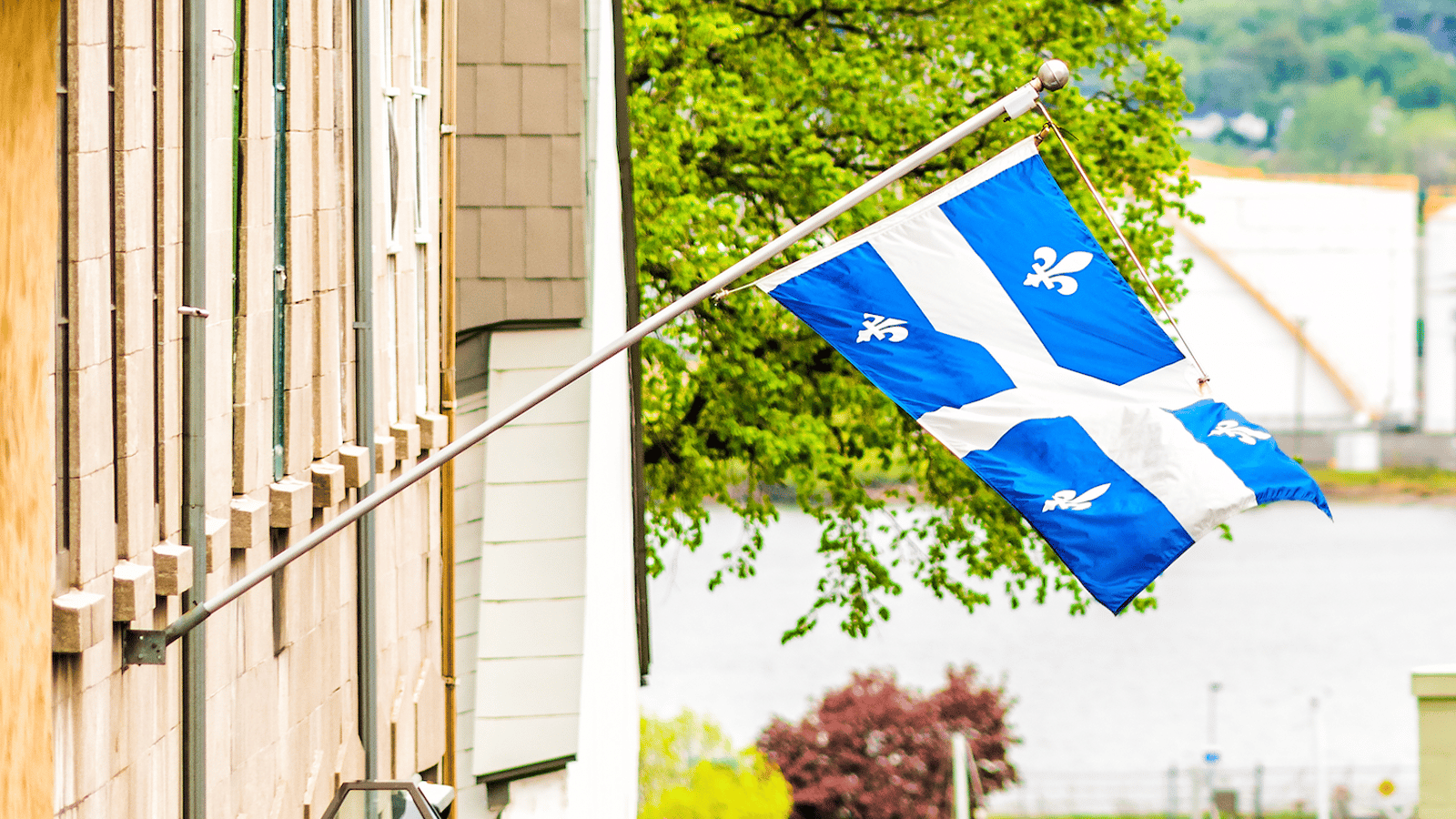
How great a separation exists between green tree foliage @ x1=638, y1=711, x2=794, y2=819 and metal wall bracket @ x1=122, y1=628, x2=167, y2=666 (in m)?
25.1

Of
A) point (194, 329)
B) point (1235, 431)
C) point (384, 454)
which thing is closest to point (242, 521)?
point (194, 329)

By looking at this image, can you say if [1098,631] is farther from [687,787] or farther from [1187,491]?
[1187,491]

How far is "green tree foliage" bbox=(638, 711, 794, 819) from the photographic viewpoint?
29375 millimetres

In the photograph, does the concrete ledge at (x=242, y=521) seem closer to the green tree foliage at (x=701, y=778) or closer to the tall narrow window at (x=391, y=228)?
the tall narrow window at (x=391, y=228)

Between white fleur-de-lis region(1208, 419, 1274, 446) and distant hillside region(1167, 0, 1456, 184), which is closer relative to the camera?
white fleur-de-lis region(1208, 419, 1274, 446)

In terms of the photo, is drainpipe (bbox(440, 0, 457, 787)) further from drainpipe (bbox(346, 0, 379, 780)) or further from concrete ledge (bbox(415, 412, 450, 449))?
drainpipe (bbox(346, 0, 379, 780))

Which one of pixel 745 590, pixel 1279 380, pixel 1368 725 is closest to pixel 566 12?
pixel 1368 725

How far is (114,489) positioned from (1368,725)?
63619mm

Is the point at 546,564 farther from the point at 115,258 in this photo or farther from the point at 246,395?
the point at 115,258

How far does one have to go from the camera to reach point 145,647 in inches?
190

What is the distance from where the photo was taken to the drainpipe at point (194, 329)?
17.2ft

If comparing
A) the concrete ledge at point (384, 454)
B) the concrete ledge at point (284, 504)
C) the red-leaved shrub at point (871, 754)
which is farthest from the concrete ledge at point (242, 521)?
the red-leaved shrub at point (871, 754)

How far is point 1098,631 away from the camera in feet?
253

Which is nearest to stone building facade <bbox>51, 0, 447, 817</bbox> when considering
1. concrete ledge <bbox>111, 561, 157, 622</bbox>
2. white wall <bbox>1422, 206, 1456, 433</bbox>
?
concrete ledge <bbox>111, 561, 157, 622</bbox>
